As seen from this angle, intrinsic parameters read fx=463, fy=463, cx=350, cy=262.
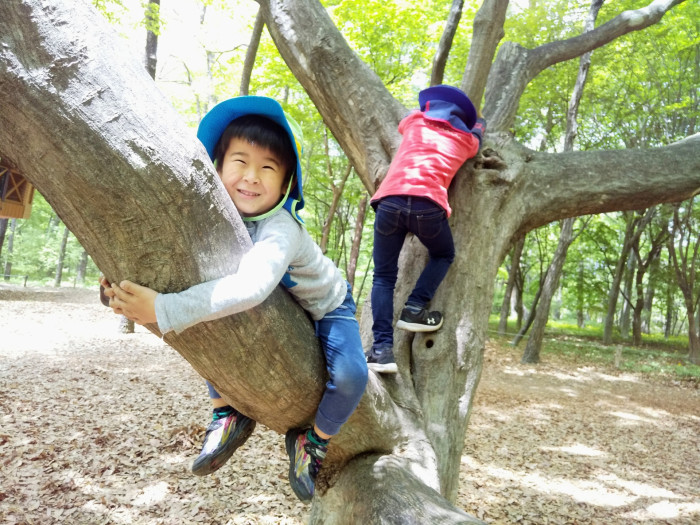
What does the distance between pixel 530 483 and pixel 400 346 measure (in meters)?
2.98

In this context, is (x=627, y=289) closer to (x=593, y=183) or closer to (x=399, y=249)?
(x=593, y=183)

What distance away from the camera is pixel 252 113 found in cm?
165

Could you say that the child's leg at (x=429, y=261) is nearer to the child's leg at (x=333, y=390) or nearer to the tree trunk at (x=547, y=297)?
the child's leg at (x=333, y=390)

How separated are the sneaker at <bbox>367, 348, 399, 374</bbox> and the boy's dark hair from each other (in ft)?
3.95

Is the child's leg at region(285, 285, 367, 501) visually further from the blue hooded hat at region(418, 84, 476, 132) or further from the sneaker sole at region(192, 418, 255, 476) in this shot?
the blue hooded hat at region(418, 84, 476, 132)

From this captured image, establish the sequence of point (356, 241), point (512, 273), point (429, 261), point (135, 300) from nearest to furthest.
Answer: point (135, 300), point (429, 261), point (356, 241), point (512, 273)

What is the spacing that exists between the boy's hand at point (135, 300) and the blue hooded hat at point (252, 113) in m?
0.49

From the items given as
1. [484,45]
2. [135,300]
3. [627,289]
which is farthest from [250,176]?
[627,289]

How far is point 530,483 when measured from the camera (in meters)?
4.64

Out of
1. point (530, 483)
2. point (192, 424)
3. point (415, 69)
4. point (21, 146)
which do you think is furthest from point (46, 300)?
point (21, 146)

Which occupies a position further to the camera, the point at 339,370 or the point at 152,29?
the point at 152,29

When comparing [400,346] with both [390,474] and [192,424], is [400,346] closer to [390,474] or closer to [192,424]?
[390,474]

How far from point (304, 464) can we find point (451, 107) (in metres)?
2.20

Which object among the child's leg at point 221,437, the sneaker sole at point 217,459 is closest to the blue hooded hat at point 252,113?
the child's leg at point 221,437
